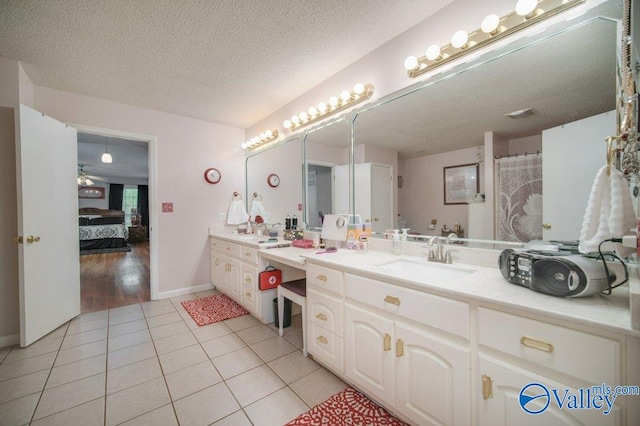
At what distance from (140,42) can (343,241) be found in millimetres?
2225

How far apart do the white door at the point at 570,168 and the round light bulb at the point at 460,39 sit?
2.18 feet

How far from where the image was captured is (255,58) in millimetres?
2096

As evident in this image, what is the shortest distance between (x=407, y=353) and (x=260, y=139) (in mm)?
3022

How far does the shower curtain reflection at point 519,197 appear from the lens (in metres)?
1.27

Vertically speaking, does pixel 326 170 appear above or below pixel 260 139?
below

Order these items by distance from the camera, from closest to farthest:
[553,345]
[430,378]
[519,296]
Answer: [553,345], [519,296], [430,378]

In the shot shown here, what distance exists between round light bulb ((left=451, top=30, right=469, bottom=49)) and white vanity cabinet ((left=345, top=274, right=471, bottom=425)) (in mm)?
1405

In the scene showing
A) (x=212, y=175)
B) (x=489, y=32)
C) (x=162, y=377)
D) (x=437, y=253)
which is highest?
(x=489, y=32)

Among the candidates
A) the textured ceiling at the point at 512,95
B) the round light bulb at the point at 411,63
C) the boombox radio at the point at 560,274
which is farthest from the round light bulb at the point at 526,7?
the boombox radio at the point at 560,274

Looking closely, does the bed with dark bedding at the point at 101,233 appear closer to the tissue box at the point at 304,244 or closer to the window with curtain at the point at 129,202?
the window with curtain at the point at 129,202

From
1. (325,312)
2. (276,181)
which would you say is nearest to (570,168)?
(325,312)

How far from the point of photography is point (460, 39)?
4.62 ft

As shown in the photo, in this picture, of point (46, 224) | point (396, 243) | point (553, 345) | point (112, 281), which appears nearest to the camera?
point (553, 345)

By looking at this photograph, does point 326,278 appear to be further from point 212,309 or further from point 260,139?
point 260,139
